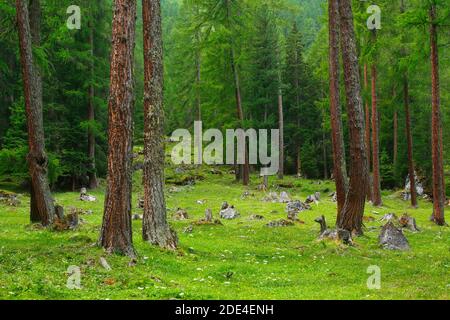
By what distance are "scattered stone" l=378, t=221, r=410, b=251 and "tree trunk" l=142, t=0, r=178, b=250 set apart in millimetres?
5936

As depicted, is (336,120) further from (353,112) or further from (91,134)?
(91,134)

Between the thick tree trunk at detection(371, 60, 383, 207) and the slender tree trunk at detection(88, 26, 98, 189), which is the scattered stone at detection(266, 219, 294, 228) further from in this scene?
the slender tree trunk at detection(88, 26, 98, 189)

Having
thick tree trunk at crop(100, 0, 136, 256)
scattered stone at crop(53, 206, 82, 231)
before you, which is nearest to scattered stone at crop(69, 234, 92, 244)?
thick tree trunk at crop(100, 0, 136, 256)

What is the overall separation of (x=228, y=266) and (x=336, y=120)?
306 inches

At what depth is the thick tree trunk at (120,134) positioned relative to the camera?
10.6 metres

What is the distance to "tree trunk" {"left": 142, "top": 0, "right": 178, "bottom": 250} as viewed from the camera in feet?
41.8

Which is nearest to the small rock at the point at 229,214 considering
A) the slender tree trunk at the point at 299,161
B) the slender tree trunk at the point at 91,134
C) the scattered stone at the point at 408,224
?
the scattered stone at the point at 408,224

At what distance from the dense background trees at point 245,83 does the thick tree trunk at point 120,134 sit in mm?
8681

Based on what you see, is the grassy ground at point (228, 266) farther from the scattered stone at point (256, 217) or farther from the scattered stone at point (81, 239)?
the scattered stone at point (256, 217)

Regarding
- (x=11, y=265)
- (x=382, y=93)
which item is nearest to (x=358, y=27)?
(x=382, y=93)

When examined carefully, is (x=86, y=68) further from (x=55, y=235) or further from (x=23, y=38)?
(x=55, y=235)

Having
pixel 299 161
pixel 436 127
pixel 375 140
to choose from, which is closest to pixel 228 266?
pixel 436 127

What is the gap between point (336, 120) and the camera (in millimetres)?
16875
